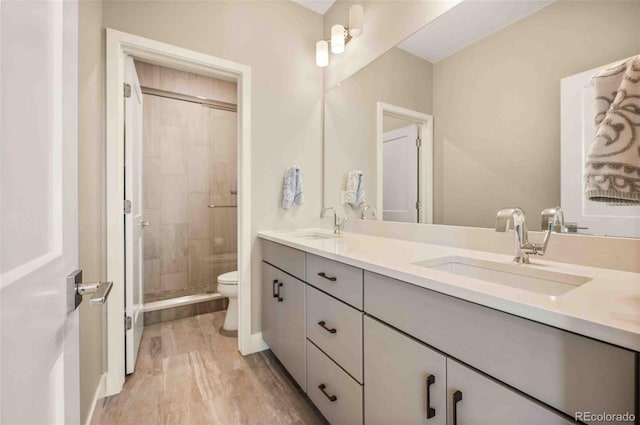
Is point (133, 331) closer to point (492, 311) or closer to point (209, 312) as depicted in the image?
point (209, 312)

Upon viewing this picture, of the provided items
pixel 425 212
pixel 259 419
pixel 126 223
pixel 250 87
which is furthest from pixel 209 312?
pixel 425 212

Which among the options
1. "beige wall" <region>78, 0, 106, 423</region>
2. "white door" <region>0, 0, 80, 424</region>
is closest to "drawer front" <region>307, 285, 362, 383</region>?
"white door" <region>0, 0, 80, 424</region>

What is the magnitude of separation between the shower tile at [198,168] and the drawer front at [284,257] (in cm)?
145

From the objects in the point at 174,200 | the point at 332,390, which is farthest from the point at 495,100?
the point at 174,200

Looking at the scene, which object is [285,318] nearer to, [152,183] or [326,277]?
[326,277]

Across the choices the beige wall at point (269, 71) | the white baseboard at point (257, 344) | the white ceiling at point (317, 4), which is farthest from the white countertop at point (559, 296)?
the white ceiling at point (317, 4)

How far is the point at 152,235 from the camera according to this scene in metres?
2.83

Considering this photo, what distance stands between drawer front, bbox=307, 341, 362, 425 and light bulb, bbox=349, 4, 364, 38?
76.8 inches

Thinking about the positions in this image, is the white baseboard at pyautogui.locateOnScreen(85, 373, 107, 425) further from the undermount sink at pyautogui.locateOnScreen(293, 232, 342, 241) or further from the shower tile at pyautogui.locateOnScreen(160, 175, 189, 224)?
the shower tile at pyautogui.locateOnScreen(160, 175, 189, 224)

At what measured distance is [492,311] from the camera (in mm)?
675

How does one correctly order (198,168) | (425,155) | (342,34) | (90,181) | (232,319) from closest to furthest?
(90,181) → (425,155) → (342,34) → (232,319) → (198,168)

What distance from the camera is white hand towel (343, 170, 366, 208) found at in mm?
2059

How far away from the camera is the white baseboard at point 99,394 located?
1.35 metres

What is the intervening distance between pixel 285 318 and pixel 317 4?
230 centimetres
